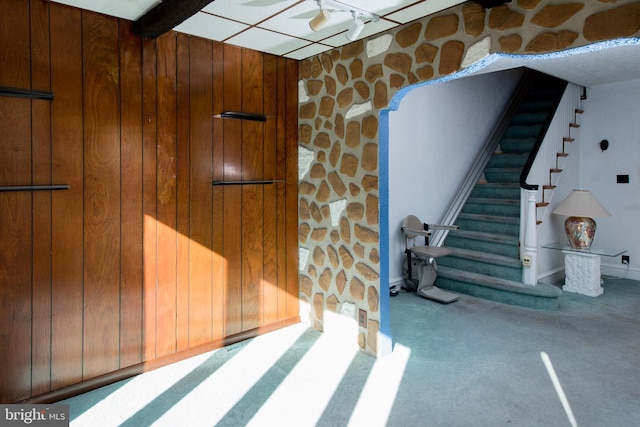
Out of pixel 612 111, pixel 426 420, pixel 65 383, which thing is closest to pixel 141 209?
pixel 65 383

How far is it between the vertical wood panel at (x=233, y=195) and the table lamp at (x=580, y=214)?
366cm

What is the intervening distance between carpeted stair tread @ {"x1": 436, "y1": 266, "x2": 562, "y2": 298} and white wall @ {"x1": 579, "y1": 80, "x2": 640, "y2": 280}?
75.9 inches

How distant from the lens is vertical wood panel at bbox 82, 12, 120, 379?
7.99ft

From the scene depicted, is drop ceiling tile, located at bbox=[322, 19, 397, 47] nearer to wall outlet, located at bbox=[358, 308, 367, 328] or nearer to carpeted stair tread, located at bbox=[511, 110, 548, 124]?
wall outlet, located at bbox=[358, 308, 367, 328]

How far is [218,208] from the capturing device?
3.01 meters

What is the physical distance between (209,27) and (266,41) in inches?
17.4

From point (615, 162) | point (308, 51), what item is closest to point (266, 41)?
point (308, 51)

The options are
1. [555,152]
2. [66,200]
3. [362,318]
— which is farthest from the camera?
[555,152]

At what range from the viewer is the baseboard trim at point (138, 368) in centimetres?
234

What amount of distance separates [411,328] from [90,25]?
3.22 meters

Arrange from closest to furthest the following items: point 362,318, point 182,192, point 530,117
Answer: point 182,192 < point 362,318 < point 530,117

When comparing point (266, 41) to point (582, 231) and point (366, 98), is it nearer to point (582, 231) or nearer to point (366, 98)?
point (366, 98)

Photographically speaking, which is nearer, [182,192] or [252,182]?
[182,192]

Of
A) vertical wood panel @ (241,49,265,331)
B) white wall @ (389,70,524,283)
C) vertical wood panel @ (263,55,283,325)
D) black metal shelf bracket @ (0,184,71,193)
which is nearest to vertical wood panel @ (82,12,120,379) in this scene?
black metal shelf bracket @ (0,184,71,193)
